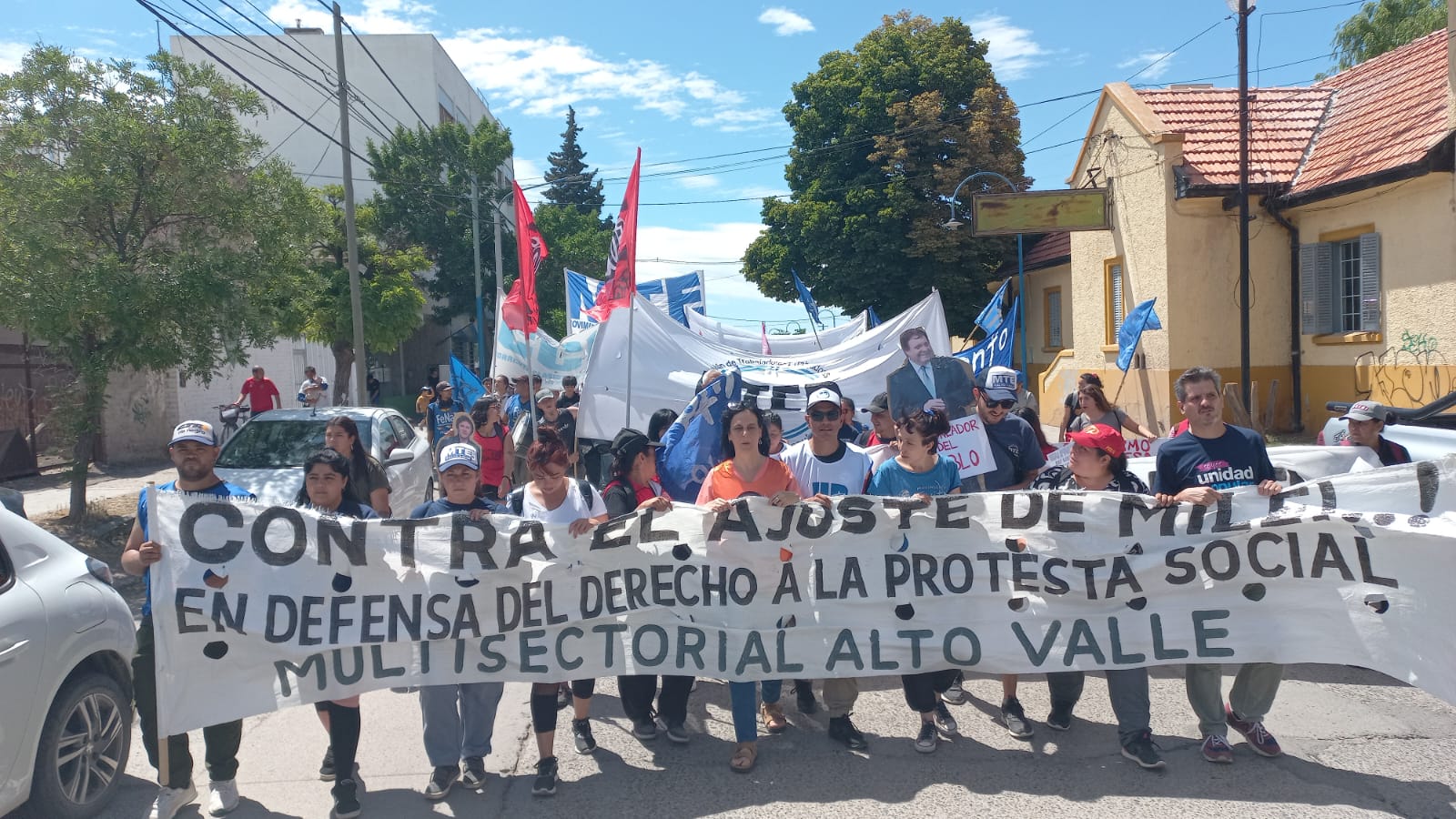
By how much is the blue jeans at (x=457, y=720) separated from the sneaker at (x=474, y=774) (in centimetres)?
2

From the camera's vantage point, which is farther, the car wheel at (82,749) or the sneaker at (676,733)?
the sneaker at (676,733)

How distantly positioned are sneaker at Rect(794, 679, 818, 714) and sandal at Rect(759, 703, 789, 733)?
0.20 metres

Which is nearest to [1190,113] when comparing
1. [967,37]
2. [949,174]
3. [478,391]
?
[949,174]

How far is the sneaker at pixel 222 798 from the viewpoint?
14.5 feet

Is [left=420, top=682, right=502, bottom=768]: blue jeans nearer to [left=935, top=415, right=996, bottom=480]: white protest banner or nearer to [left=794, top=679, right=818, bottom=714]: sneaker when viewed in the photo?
[left=794, top=679, right=818, bottom=714]: sneaker

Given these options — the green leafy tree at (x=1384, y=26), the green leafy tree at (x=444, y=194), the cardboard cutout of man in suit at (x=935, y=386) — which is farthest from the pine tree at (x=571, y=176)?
the cardboard cutout of man in suit at (x=935, y=386)

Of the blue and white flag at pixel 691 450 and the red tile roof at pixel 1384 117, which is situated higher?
the red tile roof at pixel 1384 117

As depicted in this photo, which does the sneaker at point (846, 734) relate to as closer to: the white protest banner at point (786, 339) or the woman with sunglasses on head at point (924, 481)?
the woman with sunglasses on head at point (924, 481)

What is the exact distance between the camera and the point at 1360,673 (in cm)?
604

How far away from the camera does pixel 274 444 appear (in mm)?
9633

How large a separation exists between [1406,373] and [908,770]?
1312 centimetres

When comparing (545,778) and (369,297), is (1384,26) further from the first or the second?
(545,778)

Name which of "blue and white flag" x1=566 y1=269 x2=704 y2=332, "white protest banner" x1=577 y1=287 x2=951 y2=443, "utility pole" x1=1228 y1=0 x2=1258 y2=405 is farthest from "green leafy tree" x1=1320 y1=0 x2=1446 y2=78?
"white protest banner" x1=577 y1=287 x2=951 y2=443

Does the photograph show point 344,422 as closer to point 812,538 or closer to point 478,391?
point 812,538
